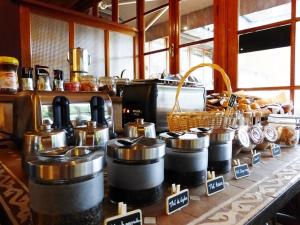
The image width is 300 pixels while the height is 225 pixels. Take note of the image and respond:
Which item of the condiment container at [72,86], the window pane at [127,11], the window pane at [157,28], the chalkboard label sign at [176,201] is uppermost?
the window pane at [127,11]

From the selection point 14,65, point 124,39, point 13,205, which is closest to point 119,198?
point 13,205

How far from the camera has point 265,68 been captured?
1.85m

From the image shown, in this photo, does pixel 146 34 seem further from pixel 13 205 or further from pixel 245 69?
pixel 13 205

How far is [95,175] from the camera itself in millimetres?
374

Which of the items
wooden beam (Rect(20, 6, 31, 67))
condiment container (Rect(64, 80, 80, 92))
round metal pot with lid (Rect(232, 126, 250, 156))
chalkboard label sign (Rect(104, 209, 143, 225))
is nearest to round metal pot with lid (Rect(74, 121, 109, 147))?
chalkboard label sign (Rect(104, 209, 143, 225))

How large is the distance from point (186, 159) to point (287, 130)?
2.57ft

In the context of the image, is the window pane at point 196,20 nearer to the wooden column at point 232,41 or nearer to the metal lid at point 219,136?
the wooden column at point 232,41

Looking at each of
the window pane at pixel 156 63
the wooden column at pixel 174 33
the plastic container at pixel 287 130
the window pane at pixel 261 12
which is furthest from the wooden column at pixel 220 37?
the plastic container at pixel 287 130

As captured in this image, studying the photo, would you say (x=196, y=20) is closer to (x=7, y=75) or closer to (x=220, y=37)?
(x=220, y=37)

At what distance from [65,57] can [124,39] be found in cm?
79

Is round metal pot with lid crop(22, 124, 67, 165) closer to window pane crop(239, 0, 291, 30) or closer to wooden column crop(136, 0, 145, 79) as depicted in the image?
window pane crop(239, 0, 291, 30)

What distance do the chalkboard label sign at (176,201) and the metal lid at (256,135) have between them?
53 centimetres

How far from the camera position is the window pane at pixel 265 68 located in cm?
174

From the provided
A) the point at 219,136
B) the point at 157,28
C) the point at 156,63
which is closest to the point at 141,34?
the point at 157,28
